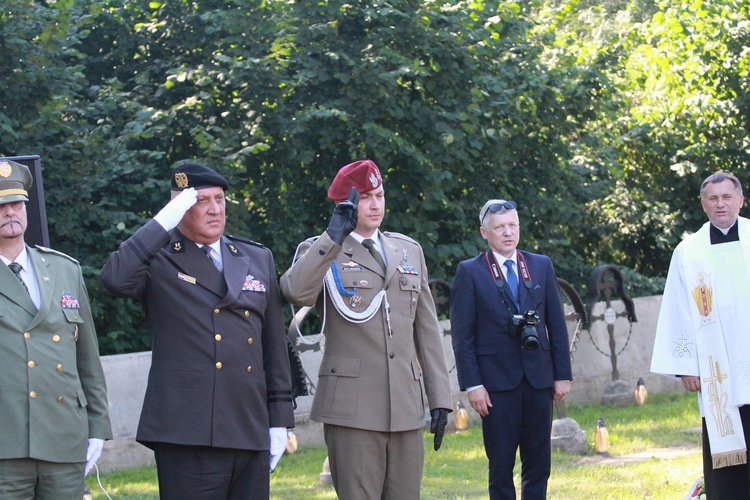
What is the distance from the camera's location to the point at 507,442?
588cm

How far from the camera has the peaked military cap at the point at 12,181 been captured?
13.6ft

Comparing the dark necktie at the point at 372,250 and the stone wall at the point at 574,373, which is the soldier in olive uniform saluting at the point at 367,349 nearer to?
the dark necktie at the point at 372,250

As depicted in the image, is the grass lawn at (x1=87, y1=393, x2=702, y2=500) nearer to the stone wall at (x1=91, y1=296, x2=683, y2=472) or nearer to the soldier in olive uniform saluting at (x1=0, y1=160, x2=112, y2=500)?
the stone wall at (x1=91, y1=296, x2=683, y2=472)

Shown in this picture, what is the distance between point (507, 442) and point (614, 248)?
11672 mm

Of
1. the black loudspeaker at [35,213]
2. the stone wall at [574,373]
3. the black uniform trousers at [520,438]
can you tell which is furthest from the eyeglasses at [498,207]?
the stone wall at [574,373]

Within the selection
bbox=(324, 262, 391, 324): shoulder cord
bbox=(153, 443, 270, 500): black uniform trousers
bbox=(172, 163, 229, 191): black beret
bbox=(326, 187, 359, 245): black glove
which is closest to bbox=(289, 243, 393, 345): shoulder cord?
bbox=(324, 262, 391, 324): shoulder cord

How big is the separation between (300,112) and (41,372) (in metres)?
6.82

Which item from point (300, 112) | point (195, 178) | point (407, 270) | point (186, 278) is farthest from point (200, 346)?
point (300, 112)

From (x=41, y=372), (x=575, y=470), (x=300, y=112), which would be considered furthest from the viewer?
(x=300, y=112)

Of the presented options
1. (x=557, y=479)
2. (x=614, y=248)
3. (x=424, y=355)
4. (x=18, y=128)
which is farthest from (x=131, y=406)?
(x=614, y=248)

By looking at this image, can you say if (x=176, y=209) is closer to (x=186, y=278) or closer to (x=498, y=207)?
(x=186, y=278)

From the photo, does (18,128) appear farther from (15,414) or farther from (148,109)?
(15,414)

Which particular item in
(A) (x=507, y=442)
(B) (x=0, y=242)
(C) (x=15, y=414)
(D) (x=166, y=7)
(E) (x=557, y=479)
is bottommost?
(E) (x=557, y=479)

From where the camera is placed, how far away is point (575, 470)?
805 centimetres
